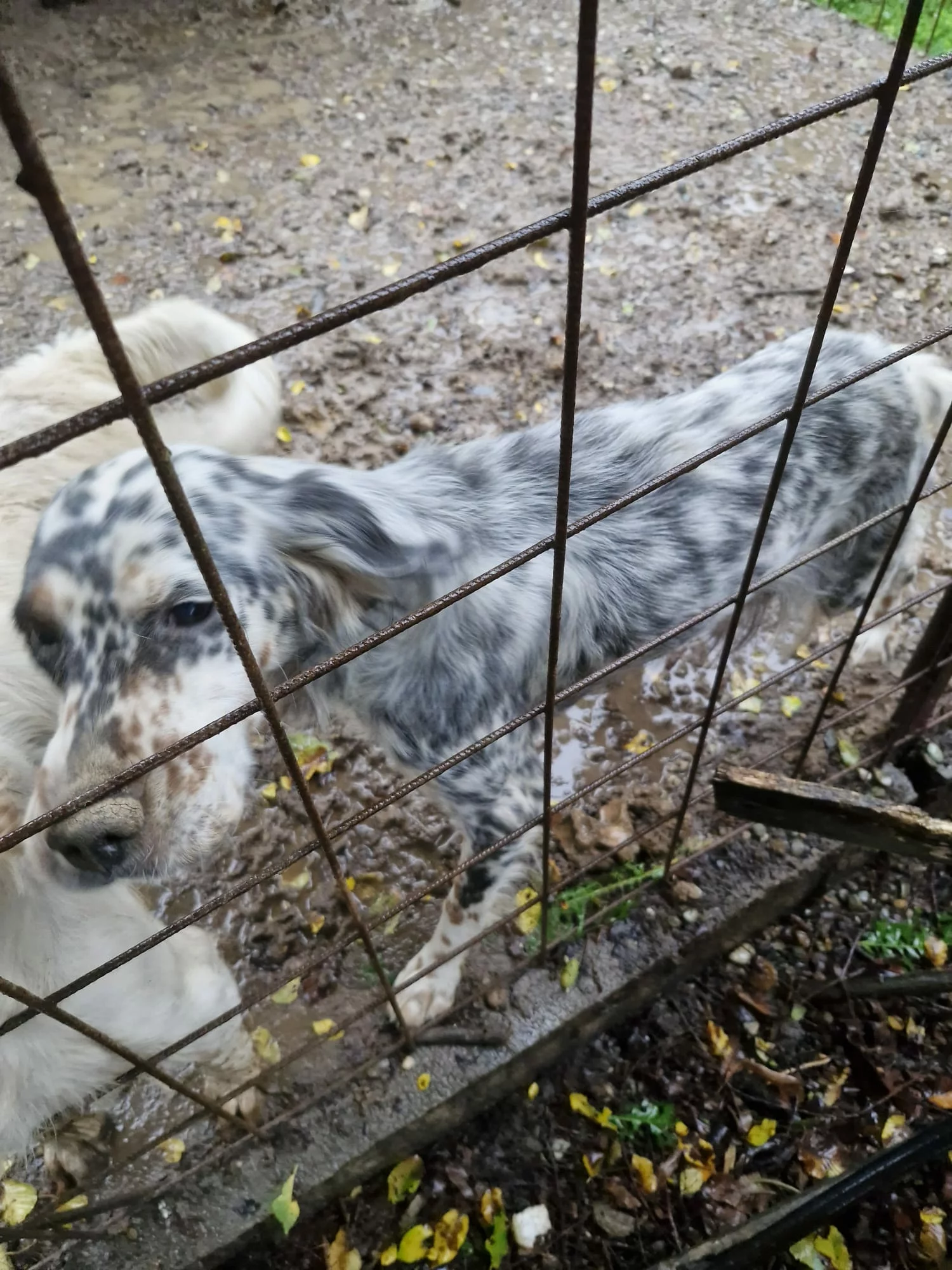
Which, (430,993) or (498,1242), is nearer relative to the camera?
(498,1242)

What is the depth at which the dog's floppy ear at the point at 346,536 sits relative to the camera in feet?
6.04

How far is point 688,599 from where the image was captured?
2.43 metres

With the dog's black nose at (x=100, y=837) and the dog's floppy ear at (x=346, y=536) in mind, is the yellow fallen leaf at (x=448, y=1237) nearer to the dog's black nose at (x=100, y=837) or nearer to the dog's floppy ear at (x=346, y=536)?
the dog's black nose at (x=100, y=837)

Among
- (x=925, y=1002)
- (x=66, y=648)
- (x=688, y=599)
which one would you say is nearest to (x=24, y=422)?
(x=66, y=648)

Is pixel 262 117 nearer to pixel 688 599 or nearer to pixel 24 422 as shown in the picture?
pixel 24 422

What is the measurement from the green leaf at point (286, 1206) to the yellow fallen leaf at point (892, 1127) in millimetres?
1566

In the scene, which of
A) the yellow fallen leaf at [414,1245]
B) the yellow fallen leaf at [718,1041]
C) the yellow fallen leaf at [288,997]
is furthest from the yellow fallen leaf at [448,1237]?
the yellow fallen leaf at [718,1041]

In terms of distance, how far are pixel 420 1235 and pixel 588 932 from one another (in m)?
0.90

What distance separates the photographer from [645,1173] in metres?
2.38

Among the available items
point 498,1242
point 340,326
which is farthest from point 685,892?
point 340,326

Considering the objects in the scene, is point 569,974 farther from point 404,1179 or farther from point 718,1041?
point 404,1179

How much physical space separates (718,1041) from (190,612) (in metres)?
1.95

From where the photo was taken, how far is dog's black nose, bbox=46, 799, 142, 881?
4.82 ft

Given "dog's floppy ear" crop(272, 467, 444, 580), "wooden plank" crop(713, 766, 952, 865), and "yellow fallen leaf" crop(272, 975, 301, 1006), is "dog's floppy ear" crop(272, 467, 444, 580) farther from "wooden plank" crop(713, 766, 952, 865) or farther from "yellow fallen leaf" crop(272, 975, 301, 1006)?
"yellow fallen leaf" crop(272, 975, 301, 1006)
